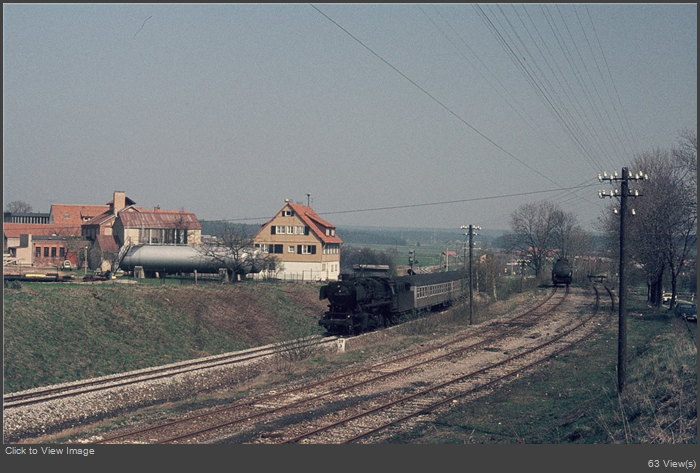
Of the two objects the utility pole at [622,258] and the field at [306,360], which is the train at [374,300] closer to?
the field at [306,360]

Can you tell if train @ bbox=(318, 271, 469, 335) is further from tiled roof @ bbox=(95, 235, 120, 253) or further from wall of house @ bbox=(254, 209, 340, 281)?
tiled roof @ bbox=(95, 235, 120, 253)

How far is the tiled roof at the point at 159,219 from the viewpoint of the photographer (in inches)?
3012

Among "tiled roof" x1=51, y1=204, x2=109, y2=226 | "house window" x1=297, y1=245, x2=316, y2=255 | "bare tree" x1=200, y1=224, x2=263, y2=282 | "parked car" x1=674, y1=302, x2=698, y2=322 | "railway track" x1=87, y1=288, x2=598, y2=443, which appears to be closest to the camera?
"railway track" x1=87, y1=288, x2=598, y2=443

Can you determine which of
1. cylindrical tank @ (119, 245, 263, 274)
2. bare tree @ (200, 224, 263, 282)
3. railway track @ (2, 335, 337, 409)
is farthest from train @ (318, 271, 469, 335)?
cylindrical tank @ (119, 245, 263, 274)

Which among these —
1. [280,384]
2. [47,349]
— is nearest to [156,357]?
[47,349]

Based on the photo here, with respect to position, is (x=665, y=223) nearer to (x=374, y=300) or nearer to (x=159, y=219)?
(x=374, y=300)

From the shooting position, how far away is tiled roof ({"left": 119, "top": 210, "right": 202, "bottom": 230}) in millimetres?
76500

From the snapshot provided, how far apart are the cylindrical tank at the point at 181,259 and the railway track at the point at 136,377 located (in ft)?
81.5

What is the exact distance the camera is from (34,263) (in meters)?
71.8

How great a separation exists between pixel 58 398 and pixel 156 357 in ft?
42.3

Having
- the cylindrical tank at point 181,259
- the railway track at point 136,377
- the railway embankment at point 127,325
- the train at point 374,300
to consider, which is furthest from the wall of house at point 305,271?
the railway track at point 136,377

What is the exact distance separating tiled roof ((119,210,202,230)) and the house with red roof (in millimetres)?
10100

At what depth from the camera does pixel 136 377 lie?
27688 mm

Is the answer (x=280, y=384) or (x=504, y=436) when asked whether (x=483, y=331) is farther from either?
(x=504, y=436)
